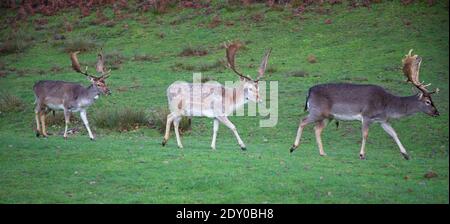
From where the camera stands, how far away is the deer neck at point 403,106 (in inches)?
597

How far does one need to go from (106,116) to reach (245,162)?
6.38 meters

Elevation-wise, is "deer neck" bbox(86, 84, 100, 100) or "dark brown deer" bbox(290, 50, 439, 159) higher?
"dark brown deer" bbox(290, 50, 439, 159)

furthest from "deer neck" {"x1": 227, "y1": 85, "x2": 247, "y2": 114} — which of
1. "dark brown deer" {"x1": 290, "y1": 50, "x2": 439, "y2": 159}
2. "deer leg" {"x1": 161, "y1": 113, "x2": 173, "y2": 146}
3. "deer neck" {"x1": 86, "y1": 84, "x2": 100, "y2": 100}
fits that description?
"deer neck" {"x1": 86, "y1": 84, "x2": 100, "y2": 100}

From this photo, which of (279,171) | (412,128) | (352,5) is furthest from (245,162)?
(352,5)

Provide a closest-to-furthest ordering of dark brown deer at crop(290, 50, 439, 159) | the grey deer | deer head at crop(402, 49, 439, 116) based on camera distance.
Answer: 1. dark brown deer at crop(290, 50, 439, 159)
2. deer head at crop(402, 49, 439, 116)
3. the grey deer

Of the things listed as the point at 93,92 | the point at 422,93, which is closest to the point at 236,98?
the point at 93,92

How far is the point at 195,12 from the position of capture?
31.7 meters

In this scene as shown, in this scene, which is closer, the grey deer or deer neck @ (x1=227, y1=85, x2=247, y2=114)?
the grey deer

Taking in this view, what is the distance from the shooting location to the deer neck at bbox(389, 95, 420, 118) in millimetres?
15164

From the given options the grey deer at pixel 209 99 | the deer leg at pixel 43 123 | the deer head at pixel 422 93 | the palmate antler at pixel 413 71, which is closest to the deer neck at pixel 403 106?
the deer head at pixel 422 93

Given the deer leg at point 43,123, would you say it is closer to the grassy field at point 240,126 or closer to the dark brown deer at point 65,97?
the dark brown deer at point 65,97

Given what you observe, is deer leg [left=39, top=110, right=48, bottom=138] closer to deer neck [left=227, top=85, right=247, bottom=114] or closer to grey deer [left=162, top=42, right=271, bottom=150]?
grey deer [left=162, top=42, right=271, bottom=150]

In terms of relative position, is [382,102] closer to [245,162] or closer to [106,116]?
[245,162]

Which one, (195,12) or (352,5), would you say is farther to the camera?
(195,12)
